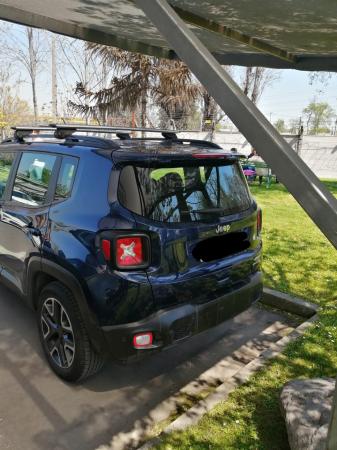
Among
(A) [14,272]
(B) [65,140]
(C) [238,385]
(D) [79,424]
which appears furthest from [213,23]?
(D) [79,424]

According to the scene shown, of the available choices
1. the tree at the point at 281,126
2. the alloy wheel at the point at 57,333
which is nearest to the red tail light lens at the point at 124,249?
the alloy wheel at the point at 57,333

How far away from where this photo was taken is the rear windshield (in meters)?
2.73

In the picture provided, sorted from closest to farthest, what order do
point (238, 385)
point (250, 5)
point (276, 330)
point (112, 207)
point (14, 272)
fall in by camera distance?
point (112, 207) → point (238, 385) → point (250, 5) → point (14, 272) → point (276, 330)

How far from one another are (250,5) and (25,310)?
3732 mm

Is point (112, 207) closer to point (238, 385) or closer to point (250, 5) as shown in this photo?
point (238, 385)

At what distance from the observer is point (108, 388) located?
3174mm

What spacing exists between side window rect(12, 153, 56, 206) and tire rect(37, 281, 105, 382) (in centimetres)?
81

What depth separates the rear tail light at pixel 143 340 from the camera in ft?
8.66

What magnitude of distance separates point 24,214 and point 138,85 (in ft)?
28.1

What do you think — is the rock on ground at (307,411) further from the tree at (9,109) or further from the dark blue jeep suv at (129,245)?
the tree at (9,109)

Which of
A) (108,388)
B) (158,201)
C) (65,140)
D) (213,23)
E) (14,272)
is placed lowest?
(108,388)

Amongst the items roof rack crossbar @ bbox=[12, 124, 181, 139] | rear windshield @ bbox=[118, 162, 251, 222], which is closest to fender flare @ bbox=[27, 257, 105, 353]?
rear windshield @ bbox=[118, 162, 251, 222]

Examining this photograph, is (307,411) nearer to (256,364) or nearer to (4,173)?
(256,364)

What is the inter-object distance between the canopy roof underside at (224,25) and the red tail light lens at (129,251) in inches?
70.6
